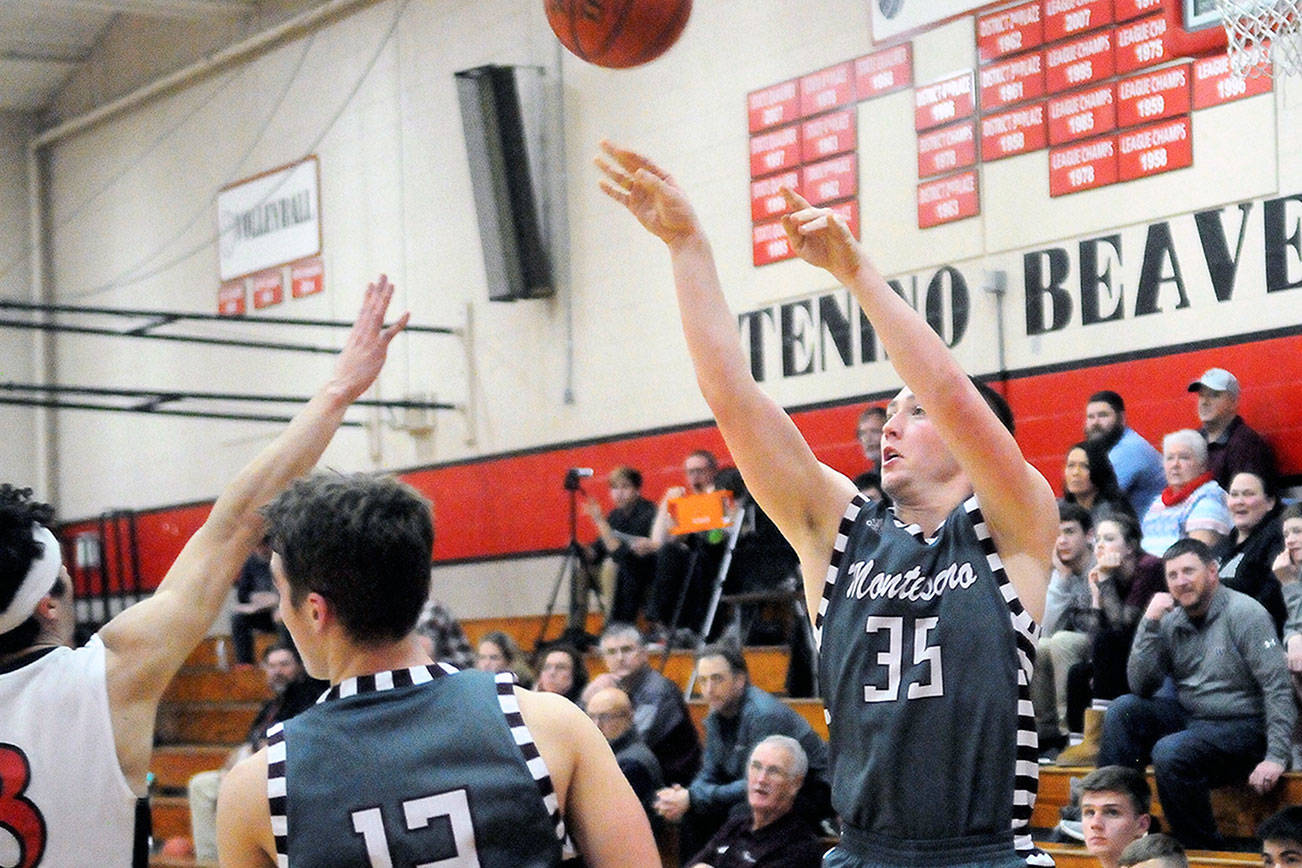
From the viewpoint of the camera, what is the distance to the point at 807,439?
11797mm

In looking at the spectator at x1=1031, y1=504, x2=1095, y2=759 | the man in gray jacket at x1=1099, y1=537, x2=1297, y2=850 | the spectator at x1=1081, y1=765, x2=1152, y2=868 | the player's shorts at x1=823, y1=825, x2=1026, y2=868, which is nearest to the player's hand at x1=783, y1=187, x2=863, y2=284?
the player's shorts at x1=823, y1=825, x2=1026, y2=868

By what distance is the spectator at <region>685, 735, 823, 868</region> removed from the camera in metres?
7.63

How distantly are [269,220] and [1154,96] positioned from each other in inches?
364

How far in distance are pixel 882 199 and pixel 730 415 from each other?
25.9 ft

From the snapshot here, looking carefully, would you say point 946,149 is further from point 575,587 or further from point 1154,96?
point 575,587

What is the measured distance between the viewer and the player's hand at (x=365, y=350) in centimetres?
354

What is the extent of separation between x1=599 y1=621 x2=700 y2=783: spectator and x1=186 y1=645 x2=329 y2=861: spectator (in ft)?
5.99

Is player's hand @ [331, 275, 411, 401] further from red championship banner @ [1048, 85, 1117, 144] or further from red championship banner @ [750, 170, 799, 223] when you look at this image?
red championship banner @ [750, 170, 799, 223]

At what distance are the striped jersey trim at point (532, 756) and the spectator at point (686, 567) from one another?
871cm

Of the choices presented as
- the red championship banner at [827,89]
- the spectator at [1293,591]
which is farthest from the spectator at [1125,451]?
the red championship banner at [827,89]

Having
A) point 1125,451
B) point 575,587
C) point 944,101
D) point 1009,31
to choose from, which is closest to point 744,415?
point 1125,451

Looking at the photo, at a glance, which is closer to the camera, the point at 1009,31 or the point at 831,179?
the point at 1009,31

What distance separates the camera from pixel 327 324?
1412 centimetres

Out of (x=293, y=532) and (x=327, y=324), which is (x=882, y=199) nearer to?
(x=327, y=324)
